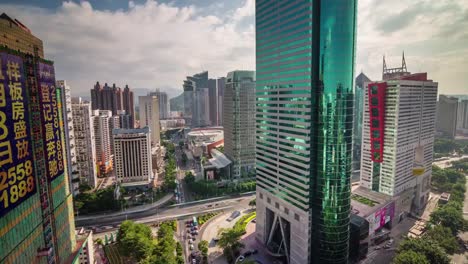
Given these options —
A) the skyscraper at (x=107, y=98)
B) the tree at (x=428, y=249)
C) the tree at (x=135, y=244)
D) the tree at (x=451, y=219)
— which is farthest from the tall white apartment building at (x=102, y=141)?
the tree at (x=451, y=219)

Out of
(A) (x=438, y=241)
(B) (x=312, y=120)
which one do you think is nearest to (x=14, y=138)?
(B) (x=312, y=120)

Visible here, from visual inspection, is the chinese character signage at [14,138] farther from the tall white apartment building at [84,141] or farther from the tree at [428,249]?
the tall white apartment building at [84,141]

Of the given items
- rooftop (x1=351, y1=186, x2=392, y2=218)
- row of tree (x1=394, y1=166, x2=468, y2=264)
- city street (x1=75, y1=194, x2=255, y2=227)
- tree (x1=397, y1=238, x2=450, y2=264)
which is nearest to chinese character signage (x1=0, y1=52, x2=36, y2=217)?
city street (x1=75, y1=194, x2=255, y2=227)

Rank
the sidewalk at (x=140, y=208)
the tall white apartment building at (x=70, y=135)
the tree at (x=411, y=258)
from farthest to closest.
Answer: the tall white apartment building at (x=70, y=135) → the sidewalk at (x=140, y=208) → the tree at (x=411, y=258)

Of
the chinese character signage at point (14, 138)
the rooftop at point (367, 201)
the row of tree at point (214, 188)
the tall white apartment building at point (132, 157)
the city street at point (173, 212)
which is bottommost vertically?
the city street at point (173, 212)

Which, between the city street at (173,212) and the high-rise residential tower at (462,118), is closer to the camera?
the city street at (173,212)

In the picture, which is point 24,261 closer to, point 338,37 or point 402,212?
point 338,37

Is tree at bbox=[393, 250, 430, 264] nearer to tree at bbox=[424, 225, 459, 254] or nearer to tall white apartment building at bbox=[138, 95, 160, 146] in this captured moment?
tree at bbox=[424, 225, 459, 254]
